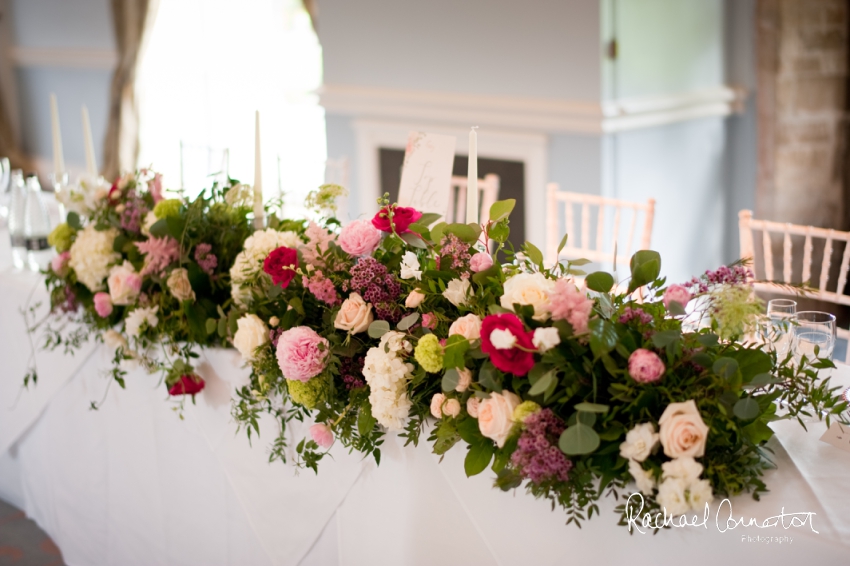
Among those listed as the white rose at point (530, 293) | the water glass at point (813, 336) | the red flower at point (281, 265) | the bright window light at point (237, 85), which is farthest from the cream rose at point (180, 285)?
the bright window light at point (237, 85)

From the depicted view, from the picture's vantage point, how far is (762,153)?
3400 mm

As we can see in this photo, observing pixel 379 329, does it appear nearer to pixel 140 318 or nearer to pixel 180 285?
pixel 180 285

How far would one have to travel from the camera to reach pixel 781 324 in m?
1.21

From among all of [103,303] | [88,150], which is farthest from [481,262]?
[88,150]

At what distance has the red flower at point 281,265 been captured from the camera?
4.60ft

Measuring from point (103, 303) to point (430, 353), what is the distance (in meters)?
0.91

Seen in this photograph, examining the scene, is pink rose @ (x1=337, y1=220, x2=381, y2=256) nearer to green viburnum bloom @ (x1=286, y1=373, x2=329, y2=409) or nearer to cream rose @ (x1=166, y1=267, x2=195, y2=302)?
green viburnum bloom @ (x1=286, y1=373, x2=329, y2=409)

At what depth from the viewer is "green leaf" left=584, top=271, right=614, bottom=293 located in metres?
1.16

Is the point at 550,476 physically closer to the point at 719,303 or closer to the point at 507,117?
the point at 719,303

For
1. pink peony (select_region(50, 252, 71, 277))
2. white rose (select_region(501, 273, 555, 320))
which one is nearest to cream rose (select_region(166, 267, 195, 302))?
pink peony (select_region(50, 252, 71, 277))

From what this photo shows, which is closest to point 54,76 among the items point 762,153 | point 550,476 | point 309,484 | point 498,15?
point 498,15

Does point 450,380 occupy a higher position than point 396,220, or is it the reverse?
point 396,220

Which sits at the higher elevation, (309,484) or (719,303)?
(719,303)

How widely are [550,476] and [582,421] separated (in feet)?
0.27
